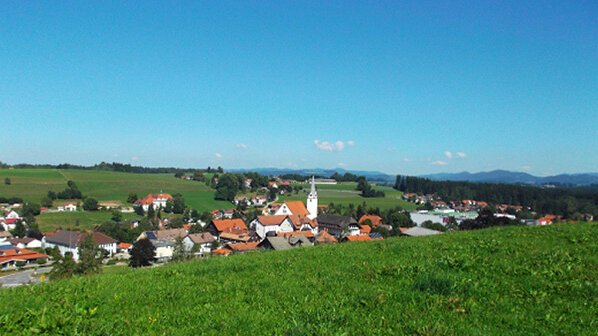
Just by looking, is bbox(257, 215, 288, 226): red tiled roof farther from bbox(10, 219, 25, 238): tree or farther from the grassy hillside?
the grassy hillside

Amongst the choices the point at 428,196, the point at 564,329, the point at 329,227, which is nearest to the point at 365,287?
the point at 564,329

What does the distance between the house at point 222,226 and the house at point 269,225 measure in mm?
5481

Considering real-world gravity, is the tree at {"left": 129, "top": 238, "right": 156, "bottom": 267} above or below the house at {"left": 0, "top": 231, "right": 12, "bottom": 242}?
above

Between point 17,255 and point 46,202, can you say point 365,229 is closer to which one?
point 17,255

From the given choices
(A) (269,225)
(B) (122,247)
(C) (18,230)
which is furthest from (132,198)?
(A) (269,225)

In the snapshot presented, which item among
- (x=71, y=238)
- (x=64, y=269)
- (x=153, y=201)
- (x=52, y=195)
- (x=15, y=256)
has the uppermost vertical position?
(x=52, y=195)

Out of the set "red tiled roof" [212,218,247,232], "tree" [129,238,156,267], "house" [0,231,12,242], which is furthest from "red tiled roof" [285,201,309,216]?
"house" [0,231,12,242]

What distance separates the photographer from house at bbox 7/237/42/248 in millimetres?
71287

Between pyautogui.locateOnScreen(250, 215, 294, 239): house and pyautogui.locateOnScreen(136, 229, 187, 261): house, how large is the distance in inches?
625

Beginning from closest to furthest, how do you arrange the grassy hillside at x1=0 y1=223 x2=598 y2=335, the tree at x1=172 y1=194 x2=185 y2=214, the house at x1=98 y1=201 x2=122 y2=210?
1. the grassy hillside at x1=0 y1=223 x2=598 y2=335
2. the house at x1=98 y1=201 x2=122 y2=210
3. the tree at x1=172 y1=194 x2=185 y2=214

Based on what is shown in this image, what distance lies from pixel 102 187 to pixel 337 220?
9461 cm

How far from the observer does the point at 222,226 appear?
8325 centimetres

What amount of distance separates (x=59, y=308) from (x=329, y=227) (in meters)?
82.5

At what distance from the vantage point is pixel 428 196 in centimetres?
17500
